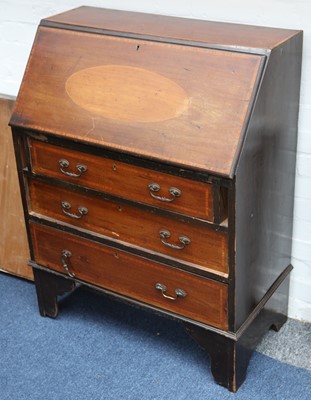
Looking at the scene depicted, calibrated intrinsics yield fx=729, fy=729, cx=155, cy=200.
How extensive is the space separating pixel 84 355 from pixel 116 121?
852 millimetres

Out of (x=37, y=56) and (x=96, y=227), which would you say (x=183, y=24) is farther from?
(x=96, y=227)

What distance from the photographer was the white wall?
2.21 metres

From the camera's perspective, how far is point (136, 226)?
223cm

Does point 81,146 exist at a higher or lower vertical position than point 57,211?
higher

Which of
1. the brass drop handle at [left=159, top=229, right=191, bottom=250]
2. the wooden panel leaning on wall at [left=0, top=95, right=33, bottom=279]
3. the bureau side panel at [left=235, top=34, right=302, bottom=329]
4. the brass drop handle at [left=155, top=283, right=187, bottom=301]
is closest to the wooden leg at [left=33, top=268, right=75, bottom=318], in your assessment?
the wooden panel leaning on wall at [left=0, top=95, right=33, bottom=279]

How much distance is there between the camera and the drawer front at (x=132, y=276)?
2.19m

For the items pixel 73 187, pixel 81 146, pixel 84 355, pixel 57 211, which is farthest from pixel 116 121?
pixel 84 355

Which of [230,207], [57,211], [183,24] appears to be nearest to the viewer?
[230,207]

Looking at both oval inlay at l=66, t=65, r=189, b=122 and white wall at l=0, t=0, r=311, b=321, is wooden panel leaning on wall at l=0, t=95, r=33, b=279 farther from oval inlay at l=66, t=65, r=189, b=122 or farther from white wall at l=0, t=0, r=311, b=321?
oval inlay at l=66, t=65, r=189, b=122

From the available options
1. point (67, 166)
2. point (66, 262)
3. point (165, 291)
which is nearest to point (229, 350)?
point (165, 291)

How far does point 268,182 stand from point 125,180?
0.43 m

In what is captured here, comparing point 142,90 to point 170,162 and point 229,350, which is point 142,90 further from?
point 229,350

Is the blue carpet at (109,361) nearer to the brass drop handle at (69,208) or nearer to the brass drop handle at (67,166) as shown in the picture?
the brass drop handle at (69,208)

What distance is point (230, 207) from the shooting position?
1985 mm
